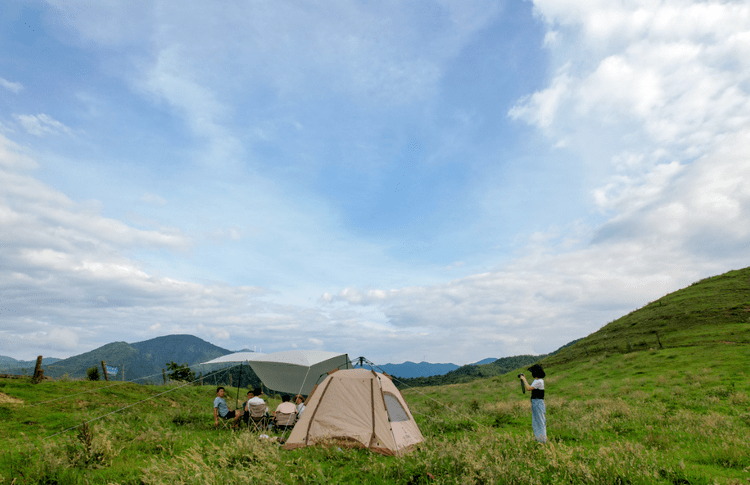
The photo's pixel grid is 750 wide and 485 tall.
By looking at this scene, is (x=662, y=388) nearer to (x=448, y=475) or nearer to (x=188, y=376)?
(x=448, y=475)

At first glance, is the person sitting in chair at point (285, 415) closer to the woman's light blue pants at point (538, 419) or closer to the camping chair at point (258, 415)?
the camping chair at point (258, 415)

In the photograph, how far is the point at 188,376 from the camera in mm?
52750

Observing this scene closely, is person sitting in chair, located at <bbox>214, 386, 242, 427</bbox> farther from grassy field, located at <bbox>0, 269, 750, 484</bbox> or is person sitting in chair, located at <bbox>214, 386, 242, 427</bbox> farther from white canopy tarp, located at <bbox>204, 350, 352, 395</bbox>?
white canopy tarp, located at <bbox>204, 350, 352, 395</bbox>

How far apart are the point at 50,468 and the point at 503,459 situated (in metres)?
9.74

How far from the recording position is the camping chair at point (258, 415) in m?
14.8

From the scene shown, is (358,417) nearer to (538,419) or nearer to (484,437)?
(484,437)

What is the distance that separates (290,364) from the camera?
1947cm

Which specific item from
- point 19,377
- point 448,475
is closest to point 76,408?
point 19,377

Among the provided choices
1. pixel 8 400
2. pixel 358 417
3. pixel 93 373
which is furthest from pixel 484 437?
pixel 93 373

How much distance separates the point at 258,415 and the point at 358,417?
214 inches

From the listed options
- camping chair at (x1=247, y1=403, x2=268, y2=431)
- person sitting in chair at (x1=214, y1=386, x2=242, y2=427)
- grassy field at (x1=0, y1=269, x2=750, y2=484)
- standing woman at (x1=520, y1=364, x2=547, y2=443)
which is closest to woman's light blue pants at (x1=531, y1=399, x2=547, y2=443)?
standing woman at (x1=520, y1=364, x2=547, y2=443)

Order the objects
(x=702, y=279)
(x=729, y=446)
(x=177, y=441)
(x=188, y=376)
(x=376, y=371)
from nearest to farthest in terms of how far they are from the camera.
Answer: (x=729, y=446) < (x=177, y=441) < (x=376, y=371) < (x=188, y=376) < (x=702, y=279)

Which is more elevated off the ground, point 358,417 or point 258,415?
point 358,417

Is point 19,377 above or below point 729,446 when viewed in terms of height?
above
